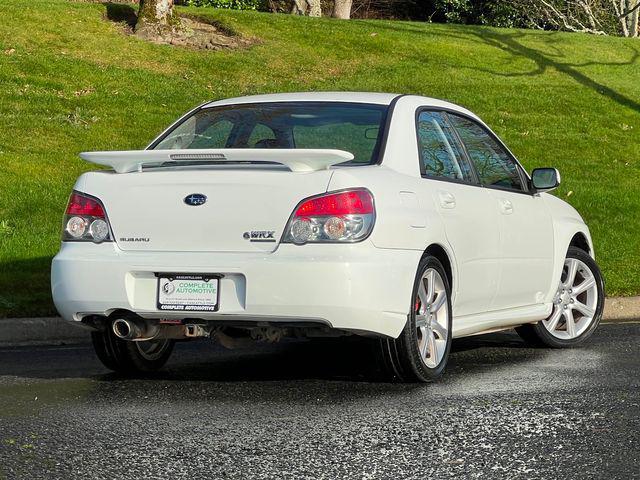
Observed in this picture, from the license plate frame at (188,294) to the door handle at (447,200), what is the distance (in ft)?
4.75

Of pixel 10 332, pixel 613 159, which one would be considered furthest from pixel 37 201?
pixel 613 159

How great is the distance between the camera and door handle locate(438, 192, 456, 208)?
708 cm

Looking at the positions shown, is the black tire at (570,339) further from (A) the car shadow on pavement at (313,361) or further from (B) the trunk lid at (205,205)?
(B) the trunk lid at (205,205)

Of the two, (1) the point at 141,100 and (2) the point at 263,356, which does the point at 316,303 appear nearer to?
(2) the point at 263,356

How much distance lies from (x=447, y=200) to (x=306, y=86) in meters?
16.4

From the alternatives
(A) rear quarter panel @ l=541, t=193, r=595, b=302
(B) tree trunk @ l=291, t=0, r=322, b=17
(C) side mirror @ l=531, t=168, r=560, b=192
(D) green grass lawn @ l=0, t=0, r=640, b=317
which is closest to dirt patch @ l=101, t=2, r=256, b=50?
(D) green grass lawn @ l=0, t=0, r=640, b=317

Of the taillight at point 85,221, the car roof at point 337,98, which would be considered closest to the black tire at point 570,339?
the car roof at point 337,98

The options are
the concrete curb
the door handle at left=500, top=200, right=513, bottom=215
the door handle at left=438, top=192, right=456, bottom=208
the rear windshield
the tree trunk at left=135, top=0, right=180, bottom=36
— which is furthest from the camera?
the tree trunk at left=135, top=0, right=180, bottom=36

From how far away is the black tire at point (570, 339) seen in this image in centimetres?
888

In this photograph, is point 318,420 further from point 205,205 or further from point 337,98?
point 337,98

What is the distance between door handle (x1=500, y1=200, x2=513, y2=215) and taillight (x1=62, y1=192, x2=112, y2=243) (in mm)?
2621

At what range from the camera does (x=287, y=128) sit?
290 inches

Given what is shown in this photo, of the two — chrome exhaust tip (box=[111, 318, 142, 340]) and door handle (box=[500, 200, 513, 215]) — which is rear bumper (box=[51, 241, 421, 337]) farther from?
door handle (box=[500, 200, 513, 215])

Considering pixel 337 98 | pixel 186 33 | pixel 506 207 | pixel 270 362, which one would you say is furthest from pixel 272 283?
pixel 186 33
